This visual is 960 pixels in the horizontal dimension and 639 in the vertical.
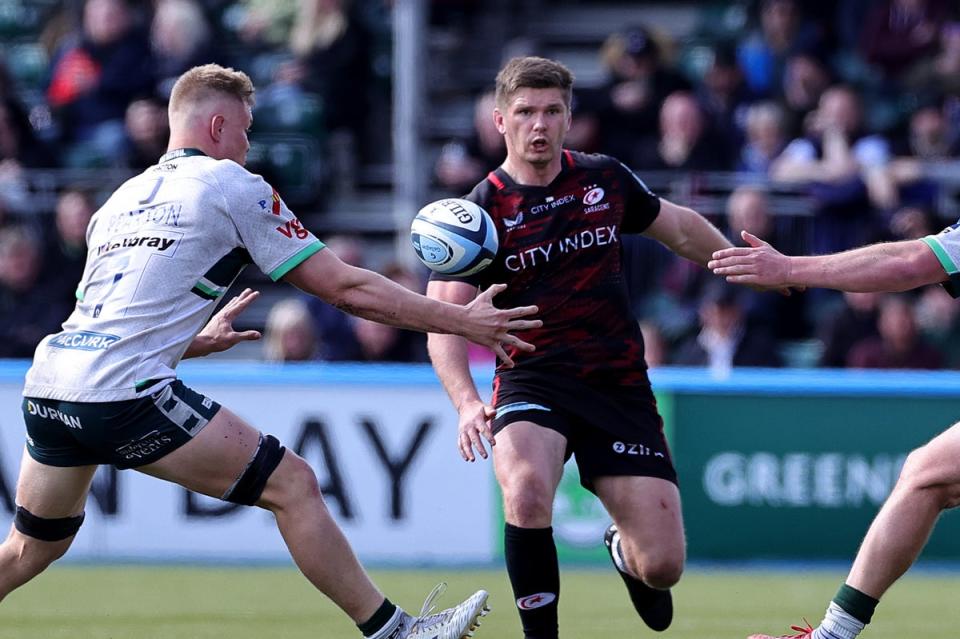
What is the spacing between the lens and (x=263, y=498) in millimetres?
6090

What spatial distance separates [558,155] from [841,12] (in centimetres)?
882

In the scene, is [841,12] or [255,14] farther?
[255,14]

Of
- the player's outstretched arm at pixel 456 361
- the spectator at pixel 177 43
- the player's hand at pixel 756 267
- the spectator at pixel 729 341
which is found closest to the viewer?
the player's hand at pixel 756 267

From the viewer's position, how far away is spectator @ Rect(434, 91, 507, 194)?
44.4 ft

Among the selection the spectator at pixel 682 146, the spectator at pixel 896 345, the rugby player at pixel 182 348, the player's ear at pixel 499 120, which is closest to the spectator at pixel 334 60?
the spectator at pixel 682 146

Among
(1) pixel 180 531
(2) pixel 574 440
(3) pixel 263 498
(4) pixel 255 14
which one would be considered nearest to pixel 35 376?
(3) pixel 263 498

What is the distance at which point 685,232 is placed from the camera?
286 inches

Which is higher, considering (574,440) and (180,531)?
(574,440)

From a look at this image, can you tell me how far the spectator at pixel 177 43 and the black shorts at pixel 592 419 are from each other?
29.4 ft

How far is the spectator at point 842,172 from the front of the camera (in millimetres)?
13258

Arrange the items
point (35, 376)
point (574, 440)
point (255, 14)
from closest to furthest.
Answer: point (35, 376) < point (574, 440) < point (255, 14)

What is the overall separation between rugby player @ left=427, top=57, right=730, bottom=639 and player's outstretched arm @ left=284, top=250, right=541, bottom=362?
0.73 m

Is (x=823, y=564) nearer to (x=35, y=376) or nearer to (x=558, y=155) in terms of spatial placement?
(x=558, y=155)

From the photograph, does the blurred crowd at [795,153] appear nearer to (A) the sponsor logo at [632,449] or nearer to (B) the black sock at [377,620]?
(A) the sponsor logo at [632,449]
